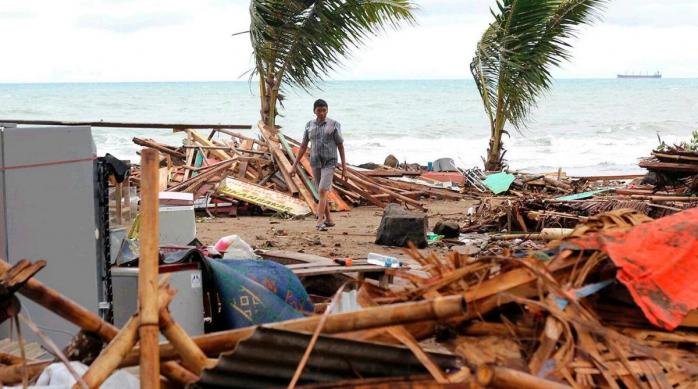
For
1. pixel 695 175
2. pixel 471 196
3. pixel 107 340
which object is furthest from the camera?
pixel 471 196

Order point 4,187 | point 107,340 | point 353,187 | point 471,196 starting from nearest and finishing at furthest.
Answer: point 107,340, point 4,187, point 353,187, point 471,196

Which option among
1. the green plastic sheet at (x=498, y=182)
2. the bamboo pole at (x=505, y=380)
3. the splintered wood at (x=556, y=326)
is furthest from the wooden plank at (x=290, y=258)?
the green plastic sheet at (x=498, y=182)

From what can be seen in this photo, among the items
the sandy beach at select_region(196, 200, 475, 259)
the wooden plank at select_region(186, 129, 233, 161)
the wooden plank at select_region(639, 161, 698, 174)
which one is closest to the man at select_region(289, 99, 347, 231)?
the sandy beach at select_region(196, 200, 475, 259)

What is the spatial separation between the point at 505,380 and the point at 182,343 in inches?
37.9

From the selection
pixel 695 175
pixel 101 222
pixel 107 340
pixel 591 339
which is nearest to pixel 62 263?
pixel 101 222

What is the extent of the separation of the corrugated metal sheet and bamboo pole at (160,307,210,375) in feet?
0.13

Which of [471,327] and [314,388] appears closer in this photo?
[314,388]

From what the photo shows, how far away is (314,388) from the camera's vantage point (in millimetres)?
2762

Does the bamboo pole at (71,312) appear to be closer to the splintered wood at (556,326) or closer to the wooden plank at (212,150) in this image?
the splintered wood at (556,326)

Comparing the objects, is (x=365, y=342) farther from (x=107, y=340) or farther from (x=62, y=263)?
(x=62, y=263)

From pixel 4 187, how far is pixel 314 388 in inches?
146

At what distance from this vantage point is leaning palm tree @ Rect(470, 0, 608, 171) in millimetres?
19188

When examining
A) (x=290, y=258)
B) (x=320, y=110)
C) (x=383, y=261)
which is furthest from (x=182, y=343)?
(x=320, y=110)

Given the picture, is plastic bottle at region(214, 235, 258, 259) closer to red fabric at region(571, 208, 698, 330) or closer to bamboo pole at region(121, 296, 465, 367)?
bamboo pole at region(121, 296, 465, 367)
